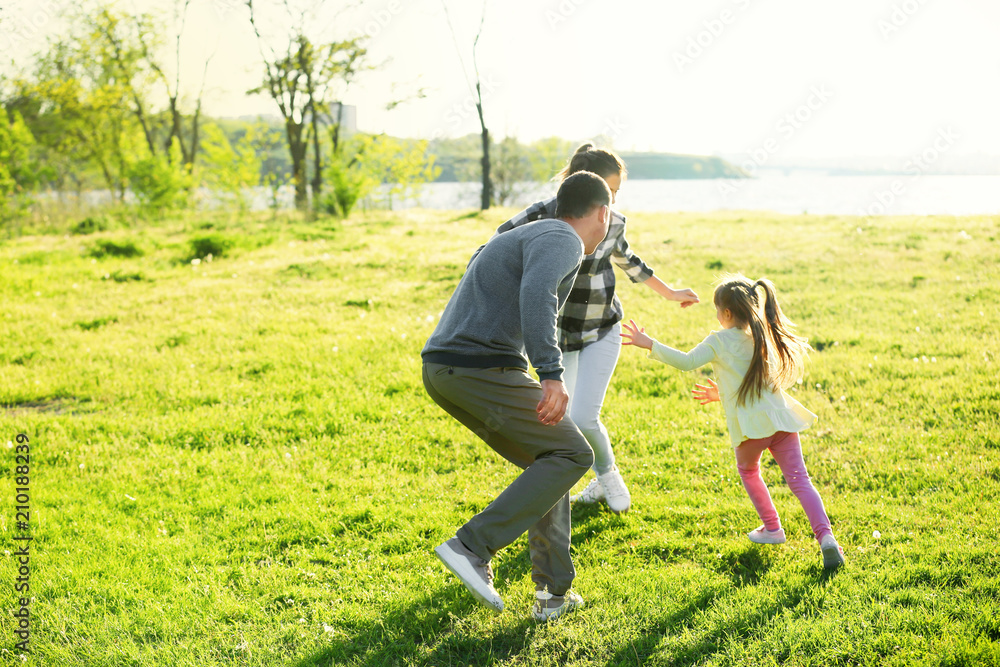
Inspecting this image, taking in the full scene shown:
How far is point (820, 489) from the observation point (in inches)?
203

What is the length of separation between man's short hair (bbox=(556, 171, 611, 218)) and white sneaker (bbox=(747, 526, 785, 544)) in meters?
2.41

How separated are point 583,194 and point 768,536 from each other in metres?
2.54

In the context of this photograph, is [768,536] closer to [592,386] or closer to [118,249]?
[592,386]

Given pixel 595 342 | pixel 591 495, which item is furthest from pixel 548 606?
pixel 595 342

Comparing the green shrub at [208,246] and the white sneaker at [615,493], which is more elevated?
the green shrub at [208,246]

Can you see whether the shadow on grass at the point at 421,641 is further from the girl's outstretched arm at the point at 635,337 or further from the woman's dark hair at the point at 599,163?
the woman's dark hair at the point at 599,163

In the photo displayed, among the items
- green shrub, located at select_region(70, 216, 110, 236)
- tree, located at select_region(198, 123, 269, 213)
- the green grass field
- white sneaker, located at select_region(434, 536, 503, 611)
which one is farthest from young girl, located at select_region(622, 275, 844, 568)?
tree, located at select_region(198, 123, 269, 213)

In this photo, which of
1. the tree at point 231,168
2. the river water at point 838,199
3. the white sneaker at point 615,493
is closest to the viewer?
the white sneaker at point 615,493

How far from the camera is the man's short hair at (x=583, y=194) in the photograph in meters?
3.42

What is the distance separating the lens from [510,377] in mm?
3369

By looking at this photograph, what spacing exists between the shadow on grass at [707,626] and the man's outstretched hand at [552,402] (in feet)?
3.97

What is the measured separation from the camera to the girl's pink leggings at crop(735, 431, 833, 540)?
4078 millimetres

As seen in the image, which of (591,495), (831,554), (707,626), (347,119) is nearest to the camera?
(707,626)

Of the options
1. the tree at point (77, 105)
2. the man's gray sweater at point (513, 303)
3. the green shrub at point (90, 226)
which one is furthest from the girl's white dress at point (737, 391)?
the tree at point (77, 105)
